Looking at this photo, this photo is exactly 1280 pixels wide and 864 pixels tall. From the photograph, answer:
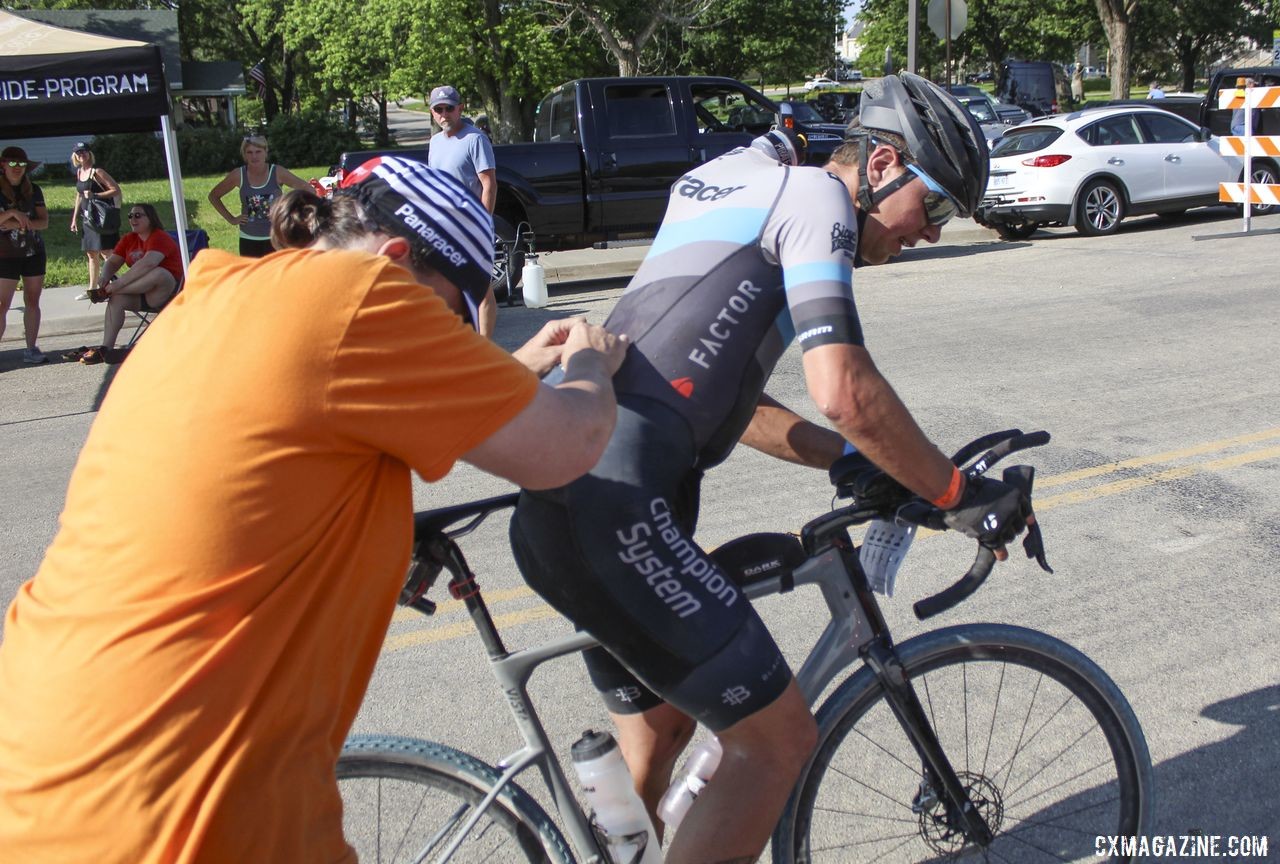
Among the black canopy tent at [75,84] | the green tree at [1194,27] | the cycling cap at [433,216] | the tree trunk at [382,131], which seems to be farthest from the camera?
the green tree at [1194,27]

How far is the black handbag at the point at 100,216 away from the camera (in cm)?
1307

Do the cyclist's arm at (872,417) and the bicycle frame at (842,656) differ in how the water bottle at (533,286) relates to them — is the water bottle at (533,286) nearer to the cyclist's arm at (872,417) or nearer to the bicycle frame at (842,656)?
the bicycle frame at (842,656)

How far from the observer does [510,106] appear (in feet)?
119

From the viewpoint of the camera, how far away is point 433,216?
1830mm

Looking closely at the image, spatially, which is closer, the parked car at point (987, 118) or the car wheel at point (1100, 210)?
the car wheel at point (1100, 210)

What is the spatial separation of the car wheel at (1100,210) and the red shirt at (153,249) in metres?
10.9

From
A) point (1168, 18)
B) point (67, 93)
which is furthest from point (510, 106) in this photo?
point (1168, 18)

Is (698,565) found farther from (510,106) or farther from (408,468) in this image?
(510,106)

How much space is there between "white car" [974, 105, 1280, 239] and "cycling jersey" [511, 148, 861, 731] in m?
13.9

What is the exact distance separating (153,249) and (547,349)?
939 cm

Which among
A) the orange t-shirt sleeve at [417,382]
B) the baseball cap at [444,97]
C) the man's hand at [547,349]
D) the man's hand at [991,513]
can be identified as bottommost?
the man's hand at [991,513]

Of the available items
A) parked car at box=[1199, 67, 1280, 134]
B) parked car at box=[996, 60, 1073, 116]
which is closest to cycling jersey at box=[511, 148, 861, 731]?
parked car at box=[1199, 67, 1280, 134]

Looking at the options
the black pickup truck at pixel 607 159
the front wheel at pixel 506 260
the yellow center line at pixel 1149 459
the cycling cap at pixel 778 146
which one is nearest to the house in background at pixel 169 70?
the black pickup truck at pixel 607 159

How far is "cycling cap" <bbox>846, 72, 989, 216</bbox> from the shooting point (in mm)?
2451
